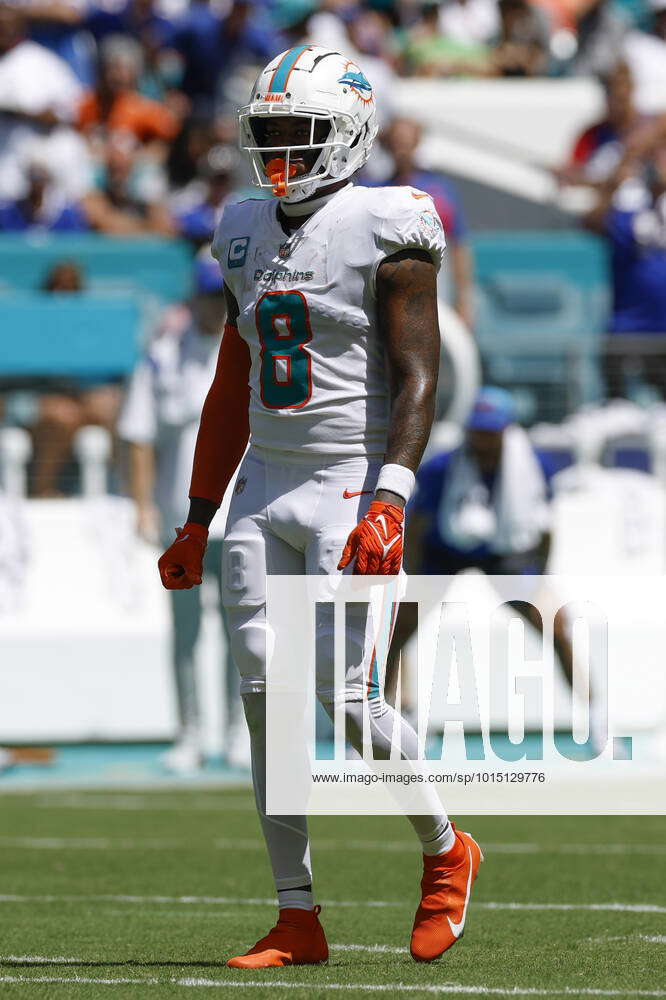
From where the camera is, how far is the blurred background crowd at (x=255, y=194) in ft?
36.0

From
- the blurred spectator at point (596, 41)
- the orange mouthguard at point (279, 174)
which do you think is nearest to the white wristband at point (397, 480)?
the orange mouthguard at point (279, 174)

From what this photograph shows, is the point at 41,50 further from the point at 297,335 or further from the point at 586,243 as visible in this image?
the point at 297,335

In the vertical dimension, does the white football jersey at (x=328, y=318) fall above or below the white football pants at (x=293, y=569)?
above

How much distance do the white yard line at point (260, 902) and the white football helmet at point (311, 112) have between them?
7.21 ft

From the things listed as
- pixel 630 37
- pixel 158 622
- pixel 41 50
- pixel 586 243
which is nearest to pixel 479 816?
pixel 158 622

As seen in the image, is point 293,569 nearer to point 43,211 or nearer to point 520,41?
point 43,211

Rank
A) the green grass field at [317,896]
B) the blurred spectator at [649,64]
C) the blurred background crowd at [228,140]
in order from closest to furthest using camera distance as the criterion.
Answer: the green grass field at [317,896]
the blurred background crowd at [228,140]
the blurred spectator at [649,64]

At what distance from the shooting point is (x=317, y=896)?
6.03 meters

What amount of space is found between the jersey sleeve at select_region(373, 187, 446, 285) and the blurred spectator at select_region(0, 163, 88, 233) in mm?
9321

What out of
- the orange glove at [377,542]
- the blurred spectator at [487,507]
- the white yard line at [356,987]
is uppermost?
the orange glove at [377,542]

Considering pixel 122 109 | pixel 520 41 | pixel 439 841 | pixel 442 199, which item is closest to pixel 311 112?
pixel 439 841

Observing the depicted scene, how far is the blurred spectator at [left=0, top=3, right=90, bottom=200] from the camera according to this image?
1438cm

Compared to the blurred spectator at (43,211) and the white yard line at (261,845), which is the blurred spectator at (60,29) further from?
the white yard line at (261,845)

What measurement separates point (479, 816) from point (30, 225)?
6836 mm
